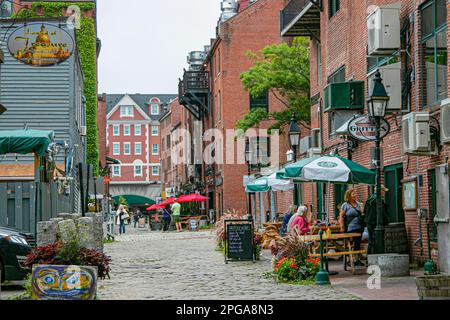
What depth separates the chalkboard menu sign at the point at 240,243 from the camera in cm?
2134

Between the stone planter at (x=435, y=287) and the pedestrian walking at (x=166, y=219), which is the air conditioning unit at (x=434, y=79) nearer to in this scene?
the stone planter at (x=435, y=287)

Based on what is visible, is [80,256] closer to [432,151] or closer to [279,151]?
[432,151]

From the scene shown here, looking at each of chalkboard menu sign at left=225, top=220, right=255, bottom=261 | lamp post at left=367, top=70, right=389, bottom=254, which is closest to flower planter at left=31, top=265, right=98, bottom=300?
lamp post at left=367, top=70, right=389, bottom=254

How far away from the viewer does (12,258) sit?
1496 cm

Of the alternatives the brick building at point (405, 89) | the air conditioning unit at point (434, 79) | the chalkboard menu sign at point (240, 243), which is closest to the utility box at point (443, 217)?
the brick building at point (405, 89)

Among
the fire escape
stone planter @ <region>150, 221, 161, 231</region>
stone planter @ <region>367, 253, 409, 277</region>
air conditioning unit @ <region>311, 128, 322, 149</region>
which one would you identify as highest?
the fire escape

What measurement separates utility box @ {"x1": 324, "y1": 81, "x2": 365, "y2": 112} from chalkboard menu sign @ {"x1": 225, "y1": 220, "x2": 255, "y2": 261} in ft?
14.1

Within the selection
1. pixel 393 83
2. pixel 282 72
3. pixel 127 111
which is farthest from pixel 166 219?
pixel 127 111

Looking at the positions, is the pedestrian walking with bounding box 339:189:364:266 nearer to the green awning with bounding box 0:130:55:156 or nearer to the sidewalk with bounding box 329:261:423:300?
the sidewalk with bounding box 329:261:423:300

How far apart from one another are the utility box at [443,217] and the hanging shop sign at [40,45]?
A: 38.5ft

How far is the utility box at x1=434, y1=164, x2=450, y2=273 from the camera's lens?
15.2m

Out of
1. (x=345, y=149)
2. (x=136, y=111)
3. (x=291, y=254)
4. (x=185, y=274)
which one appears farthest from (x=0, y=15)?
(x=136, y=111)

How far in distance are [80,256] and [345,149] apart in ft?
46.6
